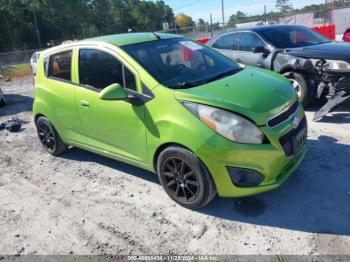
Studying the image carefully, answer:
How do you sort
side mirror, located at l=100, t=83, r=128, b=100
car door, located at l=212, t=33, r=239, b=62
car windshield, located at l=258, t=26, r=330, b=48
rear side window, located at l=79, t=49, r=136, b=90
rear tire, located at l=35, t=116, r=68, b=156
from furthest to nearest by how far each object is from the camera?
car door, located at l=212, t=33, r=239, b=62 → car windshield, located at l=258, t=26, r=330, b=48 → rear tire, located at l=35, t=116, r=68, b=156 → rear side window, located at l=79, t=49, r=136, b=90 → side mirror, located at l=100, t=83, r=128, b=100

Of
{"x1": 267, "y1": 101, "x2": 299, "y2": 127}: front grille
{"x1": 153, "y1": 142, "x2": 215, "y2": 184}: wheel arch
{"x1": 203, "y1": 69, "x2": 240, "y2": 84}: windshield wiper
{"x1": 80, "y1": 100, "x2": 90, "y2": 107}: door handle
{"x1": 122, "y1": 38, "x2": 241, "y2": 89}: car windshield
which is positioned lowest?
{"x1": 153, "y1": 142, "x2": 215, "y2": 184}: wheel arch

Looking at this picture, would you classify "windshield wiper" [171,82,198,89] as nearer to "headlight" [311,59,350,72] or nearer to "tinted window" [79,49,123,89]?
"tinted window" [79,49,123,89]

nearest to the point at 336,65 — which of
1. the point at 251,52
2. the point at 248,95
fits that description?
the point at 251,52

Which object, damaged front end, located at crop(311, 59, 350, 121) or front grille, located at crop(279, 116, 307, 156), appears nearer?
front grille, located at crop(279, 116, 307, 156)

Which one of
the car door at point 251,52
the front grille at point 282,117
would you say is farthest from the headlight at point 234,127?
the car door at point 251,52

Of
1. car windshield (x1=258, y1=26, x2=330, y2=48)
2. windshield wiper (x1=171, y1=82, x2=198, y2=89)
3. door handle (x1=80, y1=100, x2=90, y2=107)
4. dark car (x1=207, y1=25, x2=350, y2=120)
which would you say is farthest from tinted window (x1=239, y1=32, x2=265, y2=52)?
door handle (x1=80, y1=100, x2=90, y2=107)

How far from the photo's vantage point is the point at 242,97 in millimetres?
3523

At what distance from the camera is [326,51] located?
253 inches

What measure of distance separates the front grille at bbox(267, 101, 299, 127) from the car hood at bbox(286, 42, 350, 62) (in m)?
2.84

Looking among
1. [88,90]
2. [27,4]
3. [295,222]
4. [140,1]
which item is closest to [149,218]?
[295,222]

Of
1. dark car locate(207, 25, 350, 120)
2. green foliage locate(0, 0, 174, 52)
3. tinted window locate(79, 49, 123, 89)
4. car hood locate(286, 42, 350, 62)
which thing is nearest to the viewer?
tinted window locate(79, 49, 123, 89)

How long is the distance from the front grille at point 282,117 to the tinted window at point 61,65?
2.85m

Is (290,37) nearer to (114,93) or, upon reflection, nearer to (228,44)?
(228,44)

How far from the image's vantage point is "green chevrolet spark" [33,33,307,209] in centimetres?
335
